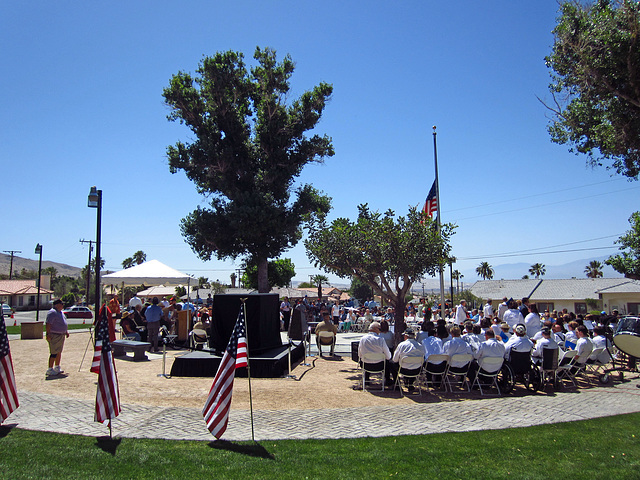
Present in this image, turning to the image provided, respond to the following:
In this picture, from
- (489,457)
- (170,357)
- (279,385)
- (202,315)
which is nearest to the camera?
(489,457)

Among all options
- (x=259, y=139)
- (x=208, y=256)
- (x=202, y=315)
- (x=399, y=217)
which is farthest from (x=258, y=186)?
(x=399, y=217)

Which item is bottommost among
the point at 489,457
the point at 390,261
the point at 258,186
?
the point at 489,457

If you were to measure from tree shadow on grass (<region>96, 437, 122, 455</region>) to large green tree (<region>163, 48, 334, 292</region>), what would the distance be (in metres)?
18.7

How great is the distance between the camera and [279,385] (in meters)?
9.79

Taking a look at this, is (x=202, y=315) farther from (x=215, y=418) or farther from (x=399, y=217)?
(x=215, y=418)

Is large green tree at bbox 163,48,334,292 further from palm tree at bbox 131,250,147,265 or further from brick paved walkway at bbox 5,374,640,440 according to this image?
palm tree at bbox 131,250,147,265

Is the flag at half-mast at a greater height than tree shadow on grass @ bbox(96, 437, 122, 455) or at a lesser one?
greater

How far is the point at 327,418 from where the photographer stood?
7086 millimetres

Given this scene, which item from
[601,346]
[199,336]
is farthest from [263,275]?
[601,346]

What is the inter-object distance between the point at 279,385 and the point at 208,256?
18883 millimetres

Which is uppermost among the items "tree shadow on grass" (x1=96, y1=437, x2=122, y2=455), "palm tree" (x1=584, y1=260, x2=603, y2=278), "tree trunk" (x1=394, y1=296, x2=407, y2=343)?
"palm tree" (x1=584, y1=260, x2=603, y2=278)

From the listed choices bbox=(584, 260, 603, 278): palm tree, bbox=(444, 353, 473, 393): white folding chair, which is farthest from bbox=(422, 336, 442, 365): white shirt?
bbox=(584, 260, 603, 278): palm tree

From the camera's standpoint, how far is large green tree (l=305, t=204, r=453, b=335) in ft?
37.3

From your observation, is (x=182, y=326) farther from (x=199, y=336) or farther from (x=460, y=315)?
(x=460, y=315)
